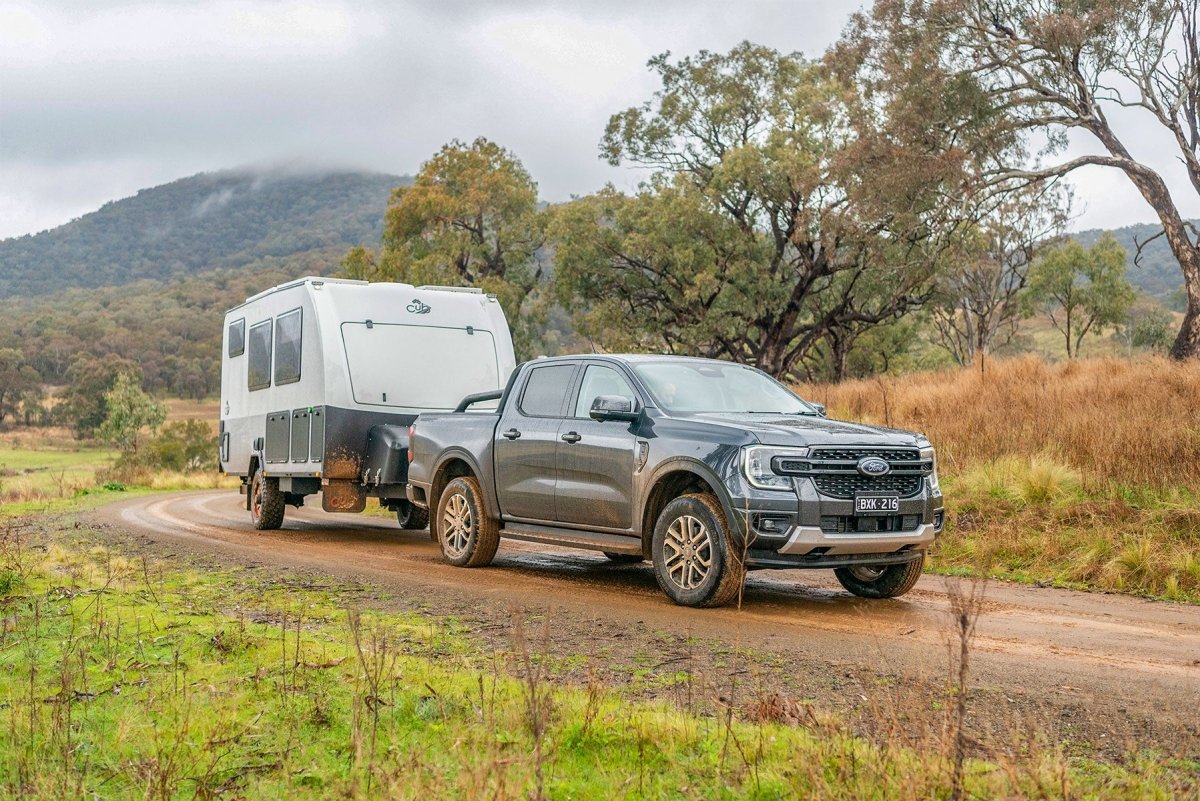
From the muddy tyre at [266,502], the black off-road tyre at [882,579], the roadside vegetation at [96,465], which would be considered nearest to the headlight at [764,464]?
the black off-road tyre at [882,579]

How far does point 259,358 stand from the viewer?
55.0ft

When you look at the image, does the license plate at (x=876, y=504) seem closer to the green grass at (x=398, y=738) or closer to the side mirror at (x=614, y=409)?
the side mirror at (x=614, y=409)

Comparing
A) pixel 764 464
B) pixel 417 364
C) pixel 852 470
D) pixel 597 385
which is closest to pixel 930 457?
pixel 852 470

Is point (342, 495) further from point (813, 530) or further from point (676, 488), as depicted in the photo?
point (813, 530)

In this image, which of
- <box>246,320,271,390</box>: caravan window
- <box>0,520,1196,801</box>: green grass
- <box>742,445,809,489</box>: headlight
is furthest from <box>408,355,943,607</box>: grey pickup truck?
<box>246,320,271,390</box>: caravan window

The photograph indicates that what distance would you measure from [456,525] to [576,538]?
2.02 meters

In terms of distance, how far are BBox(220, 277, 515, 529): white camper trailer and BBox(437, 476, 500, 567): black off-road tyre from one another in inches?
105

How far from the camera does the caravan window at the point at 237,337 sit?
1755 centimetres

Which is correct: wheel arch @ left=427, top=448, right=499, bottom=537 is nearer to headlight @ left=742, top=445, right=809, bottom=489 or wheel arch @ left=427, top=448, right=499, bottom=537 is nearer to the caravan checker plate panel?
the caravan checker plate panel

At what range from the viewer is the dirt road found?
18.4ft

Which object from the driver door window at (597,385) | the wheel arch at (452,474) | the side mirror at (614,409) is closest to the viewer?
the side mirror at (614,409)

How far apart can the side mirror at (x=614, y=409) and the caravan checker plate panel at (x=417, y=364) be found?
5.87 metres

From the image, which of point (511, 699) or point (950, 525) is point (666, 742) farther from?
point (950, 525)

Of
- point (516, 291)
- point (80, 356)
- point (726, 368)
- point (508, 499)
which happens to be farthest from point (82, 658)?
point (80, 356)
